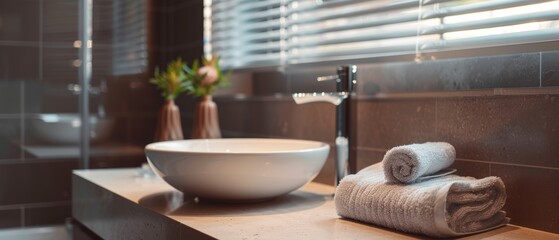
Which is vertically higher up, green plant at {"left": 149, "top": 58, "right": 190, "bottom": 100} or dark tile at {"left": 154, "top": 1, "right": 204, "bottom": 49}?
dark tile at {"left": 154, "top": 1, "right": 204, "bottom": 49}

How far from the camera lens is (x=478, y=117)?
1.29 metres

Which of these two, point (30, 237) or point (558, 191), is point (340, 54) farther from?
point (30, 237)

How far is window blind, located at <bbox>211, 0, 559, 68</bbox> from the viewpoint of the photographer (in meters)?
1.25

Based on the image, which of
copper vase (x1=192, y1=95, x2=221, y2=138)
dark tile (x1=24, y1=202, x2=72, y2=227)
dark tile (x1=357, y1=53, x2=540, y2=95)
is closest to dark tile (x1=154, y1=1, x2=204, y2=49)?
copper vase (x1=192, y1=95, x2=221, y2=138)

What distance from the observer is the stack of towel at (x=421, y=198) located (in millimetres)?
1034

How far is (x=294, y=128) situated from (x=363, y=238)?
0.86 metres

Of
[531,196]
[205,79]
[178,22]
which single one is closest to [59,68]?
[178,22]

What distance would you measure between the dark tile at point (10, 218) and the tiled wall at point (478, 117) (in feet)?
4.14

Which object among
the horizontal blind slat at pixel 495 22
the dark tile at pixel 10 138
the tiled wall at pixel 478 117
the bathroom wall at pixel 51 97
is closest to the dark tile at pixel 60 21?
the bathroom wall at pixel 51 97

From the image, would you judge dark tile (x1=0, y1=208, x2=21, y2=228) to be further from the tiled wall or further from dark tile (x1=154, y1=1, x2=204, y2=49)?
the tiled wall

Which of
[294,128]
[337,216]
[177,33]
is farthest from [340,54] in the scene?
[177,33]

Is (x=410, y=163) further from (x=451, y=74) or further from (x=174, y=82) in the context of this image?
(x=174, y=82)

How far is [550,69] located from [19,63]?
74.5 inches

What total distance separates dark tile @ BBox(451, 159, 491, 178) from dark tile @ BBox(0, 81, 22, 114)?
1699 mm
